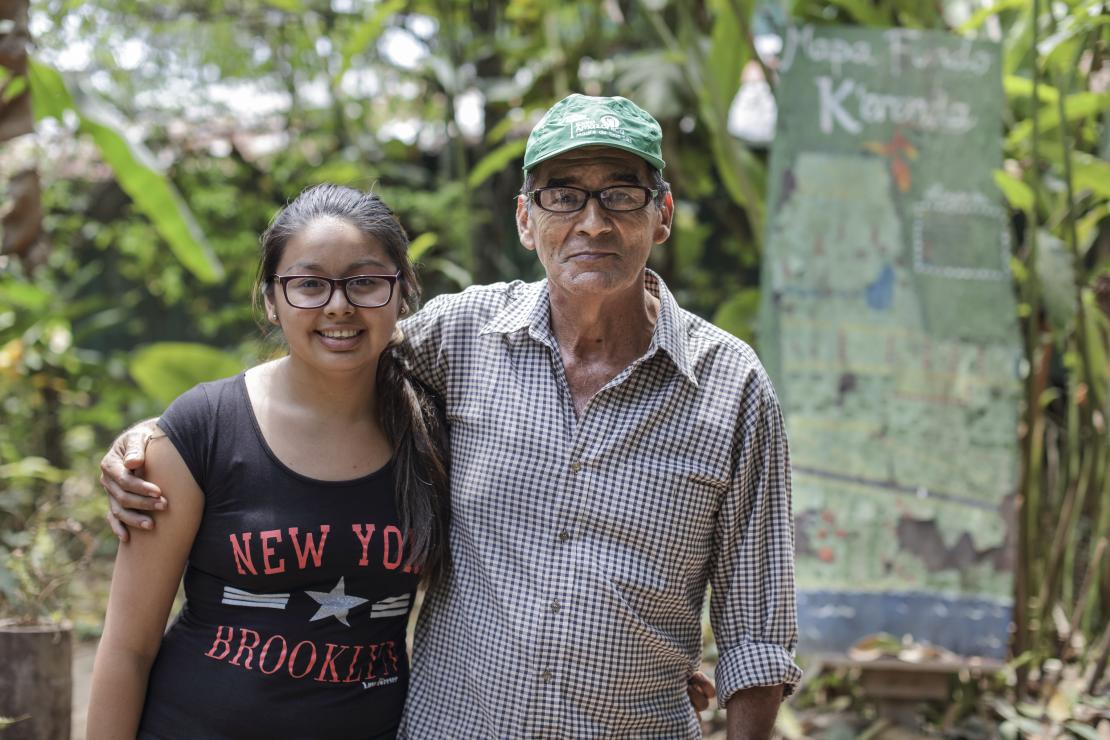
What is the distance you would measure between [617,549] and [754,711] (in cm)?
35

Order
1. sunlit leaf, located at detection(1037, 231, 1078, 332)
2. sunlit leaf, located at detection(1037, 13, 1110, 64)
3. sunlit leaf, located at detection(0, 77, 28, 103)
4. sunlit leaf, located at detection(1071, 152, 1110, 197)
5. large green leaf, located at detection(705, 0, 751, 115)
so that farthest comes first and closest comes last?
1. large green leaf, located at detection(705, 0, 751, 115)
2. sunlit leaf, located at detection(1037, 231, 1078, 332)
3. sunlit leaf, located at detection(1071, 152, 1110, 197)
4. sunlit leaf, located at detection(0, 77, 28, 103)
5. sunlit leaf, located at detection(1037, 13, 1110, 64)

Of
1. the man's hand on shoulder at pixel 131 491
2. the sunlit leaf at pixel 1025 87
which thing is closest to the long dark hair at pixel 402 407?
the man's hand on shoulder at pixel 131 491

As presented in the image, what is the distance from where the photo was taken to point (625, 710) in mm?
1860

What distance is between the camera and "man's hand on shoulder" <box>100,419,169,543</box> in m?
1.76

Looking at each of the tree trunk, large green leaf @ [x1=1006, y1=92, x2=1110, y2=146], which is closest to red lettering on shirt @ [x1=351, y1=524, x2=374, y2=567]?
the tree trunk

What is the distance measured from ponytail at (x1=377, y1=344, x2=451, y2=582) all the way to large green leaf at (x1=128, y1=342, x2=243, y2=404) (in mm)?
2933

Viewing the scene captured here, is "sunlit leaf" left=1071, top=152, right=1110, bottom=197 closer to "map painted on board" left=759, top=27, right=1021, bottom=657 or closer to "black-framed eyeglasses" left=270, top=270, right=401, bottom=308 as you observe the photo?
"map painted on board" left=759, top=27, right=1021, bottom=657

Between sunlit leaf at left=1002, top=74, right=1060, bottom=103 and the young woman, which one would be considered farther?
sunlit leaf at left=1002, top=74, right=1060, bottom=103

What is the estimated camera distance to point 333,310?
72.4 inches

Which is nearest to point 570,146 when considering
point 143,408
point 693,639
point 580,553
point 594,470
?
point 594,470

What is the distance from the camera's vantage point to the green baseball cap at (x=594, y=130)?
1.81m

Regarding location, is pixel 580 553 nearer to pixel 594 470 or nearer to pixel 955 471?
pixel 594 470

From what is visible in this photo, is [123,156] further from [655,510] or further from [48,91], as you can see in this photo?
[655,510]

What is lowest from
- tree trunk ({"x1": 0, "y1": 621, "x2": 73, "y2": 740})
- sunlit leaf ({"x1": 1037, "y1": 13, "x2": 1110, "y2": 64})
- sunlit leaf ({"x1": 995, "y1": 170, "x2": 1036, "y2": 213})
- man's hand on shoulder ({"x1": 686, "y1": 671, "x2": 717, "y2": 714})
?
tree trunk ({"x1": 0, "y1": 621, "x2": 73, "y2": 740})
